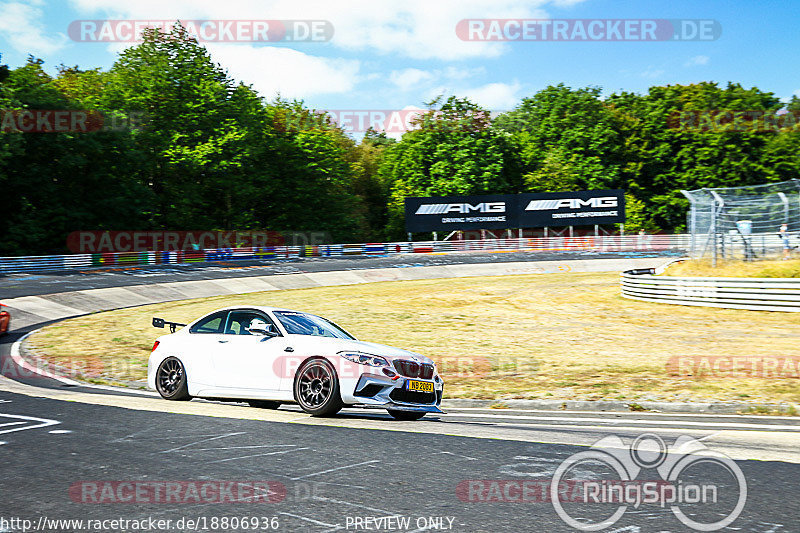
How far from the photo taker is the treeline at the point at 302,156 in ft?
186

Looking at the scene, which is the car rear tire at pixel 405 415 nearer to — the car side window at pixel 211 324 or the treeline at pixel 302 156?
the car side window at pixel 211 324

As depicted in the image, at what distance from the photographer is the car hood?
9.19 meters

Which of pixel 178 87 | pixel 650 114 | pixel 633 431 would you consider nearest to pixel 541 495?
pixel 633 431

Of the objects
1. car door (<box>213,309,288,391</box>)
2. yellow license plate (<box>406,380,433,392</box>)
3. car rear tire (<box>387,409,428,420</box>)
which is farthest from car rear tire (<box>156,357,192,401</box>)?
yellow license plate (<box>406,380,433,392</box>)

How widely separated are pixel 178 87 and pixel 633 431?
63.9 m

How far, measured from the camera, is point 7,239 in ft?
172

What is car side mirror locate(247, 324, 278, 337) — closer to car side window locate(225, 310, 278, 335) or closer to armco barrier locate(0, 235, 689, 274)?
car side window locate(225, 310, 278, 335)

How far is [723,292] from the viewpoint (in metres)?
23.5

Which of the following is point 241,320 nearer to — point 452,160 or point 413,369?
point 413,369

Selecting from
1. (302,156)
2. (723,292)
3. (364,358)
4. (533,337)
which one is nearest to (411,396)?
(364,358)

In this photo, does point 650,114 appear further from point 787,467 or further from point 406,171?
point 787,467

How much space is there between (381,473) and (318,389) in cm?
326

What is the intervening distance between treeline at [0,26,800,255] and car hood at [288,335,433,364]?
4988cm

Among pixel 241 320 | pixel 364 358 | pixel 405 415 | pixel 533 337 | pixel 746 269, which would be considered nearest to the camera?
pixel 364 358
